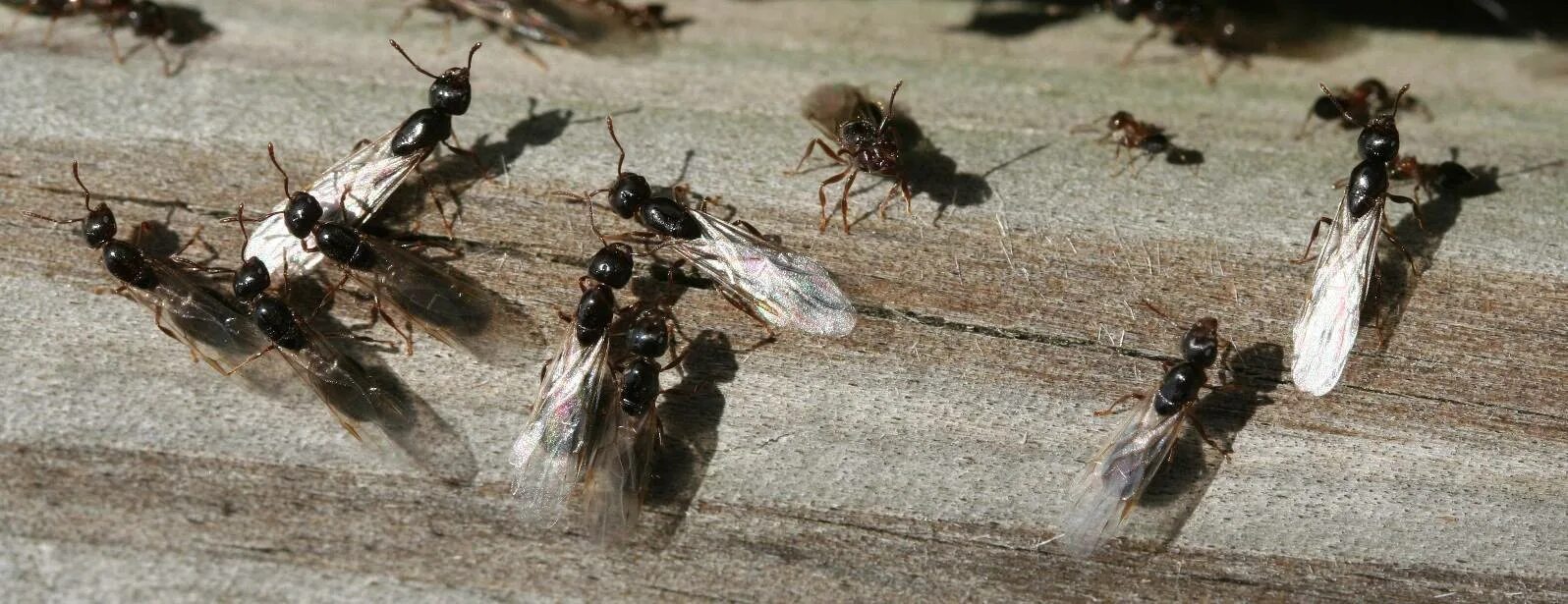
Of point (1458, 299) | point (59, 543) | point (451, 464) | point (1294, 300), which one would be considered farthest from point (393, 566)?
point (1458, 299)

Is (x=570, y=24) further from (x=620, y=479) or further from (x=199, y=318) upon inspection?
(x=620, y=479)

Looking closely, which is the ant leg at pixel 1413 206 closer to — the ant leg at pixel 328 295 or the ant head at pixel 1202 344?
the ant head at pixel 1202 344

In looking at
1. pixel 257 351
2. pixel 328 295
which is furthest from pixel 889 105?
pixel 257 351

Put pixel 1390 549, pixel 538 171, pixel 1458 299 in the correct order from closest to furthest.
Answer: pixel 1390 549
pixel 1458 299
pixel 538 171

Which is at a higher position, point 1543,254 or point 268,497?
point 1543,254

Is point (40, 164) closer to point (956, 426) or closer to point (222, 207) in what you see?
A: point (222, 207)

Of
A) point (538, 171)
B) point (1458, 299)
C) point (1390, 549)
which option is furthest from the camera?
point (538, 171)

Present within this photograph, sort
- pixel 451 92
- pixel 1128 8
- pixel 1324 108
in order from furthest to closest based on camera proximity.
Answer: pixel 1128 8
pixel 1324 108
pixel 451 92
